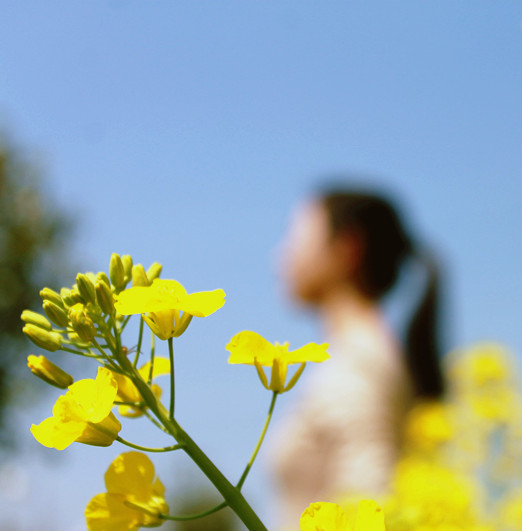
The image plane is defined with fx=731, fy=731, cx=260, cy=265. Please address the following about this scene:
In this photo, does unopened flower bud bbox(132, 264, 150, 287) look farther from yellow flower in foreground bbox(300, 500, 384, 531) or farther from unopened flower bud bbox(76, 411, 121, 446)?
yellow flower in foreground bbox(300, 500, 384, 531)

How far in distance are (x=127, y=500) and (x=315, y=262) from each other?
10.6ft

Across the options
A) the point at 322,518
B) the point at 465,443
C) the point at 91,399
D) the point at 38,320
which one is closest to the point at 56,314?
the point at 38,320

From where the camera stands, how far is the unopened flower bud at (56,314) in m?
0.61

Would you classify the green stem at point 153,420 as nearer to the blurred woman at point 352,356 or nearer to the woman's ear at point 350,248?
the blurred woman at point 352,356

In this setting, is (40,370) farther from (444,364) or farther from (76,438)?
(444,364)

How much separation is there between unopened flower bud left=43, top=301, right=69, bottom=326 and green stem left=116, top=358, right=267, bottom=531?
11 centimetres

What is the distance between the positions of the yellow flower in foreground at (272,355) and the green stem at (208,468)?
0.22 ft

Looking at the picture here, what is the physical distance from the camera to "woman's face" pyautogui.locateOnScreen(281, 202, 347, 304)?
370cm

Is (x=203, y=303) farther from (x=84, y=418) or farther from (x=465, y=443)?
(x=465, y=443)

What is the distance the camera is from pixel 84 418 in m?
0.53

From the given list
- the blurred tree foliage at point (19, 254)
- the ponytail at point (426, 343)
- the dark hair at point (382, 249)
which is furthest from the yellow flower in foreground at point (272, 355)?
the blurred tree foliage at point (19, 254)

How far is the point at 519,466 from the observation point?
221cm

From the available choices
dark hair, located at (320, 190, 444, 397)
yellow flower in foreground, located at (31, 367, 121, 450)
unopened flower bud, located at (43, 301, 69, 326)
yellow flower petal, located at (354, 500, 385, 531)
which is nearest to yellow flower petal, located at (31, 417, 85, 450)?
yellow flower in foreground, located at (31, 367, 121, 450)

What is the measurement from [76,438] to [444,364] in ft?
10.2
